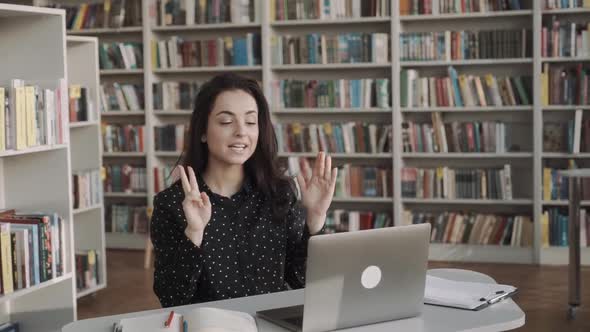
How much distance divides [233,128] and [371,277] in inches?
28.9

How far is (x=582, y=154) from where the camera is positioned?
A: 5.59m

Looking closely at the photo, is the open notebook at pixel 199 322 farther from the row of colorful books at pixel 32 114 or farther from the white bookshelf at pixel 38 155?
the white bookshelf at pixel 38 155

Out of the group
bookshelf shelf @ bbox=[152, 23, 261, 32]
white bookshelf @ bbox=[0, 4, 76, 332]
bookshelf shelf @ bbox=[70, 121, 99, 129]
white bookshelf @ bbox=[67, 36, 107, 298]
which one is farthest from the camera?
bookshelf shelf @ bbox=[152, 23, 261, 32]

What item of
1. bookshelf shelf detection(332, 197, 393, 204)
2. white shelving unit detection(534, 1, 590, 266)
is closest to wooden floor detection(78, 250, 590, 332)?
white shelving unit detection(534, 1, 590, 266)

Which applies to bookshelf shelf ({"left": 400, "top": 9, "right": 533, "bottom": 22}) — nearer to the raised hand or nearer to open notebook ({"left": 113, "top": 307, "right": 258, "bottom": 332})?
the raised hand

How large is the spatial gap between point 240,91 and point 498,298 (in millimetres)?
936

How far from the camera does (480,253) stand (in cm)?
590

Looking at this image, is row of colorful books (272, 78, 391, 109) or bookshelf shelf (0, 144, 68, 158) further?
row of colorful books (272, 78, 391, 109)

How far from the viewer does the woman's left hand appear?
88.5 inches

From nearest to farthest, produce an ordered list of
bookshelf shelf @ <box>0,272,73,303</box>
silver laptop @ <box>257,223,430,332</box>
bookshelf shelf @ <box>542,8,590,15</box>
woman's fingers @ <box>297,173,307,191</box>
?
silver laptop @ <box>257,223,430,332</box> → woman's fingers @ <box>297,173,307,191</box> → bookshelf shelf @ <box>0,272,73,303</box> → bookshelf shelf @ <box>542,8,590,15</box>

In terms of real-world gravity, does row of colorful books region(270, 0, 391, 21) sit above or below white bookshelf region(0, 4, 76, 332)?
above

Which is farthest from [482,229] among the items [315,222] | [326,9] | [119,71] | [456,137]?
[315,222]

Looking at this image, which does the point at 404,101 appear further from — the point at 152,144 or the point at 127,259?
the point at 127,259

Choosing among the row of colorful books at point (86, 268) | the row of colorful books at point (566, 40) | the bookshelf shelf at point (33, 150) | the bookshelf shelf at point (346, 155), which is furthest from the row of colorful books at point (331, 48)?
the bookshelf shelf at point (33, 150)
